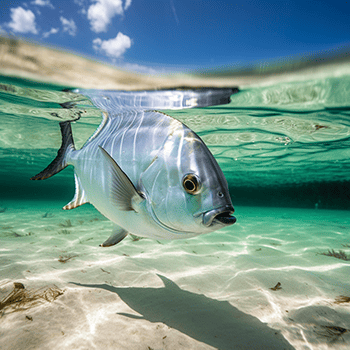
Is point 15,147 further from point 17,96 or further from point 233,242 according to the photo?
point 233,242

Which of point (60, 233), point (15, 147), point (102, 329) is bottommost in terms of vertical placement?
point (60, 233)

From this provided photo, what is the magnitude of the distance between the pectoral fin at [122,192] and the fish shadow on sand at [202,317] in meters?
1.88

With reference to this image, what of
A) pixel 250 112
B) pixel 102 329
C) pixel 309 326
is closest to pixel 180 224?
pixel 102 329

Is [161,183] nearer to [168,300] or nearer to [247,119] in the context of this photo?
[168,300]

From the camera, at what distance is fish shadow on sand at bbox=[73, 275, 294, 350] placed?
241 cm

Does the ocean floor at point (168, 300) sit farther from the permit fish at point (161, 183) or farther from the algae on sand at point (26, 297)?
the permit fish at point (161, 183)

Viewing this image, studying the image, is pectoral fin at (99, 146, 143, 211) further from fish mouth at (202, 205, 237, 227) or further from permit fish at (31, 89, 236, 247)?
fish mouth at (202, 205, 237, 227)

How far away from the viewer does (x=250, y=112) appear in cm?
976

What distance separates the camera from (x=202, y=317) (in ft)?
9.27

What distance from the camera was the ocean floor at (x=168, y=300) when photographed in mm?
2326

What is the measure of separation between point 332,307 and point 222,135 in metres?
10.6

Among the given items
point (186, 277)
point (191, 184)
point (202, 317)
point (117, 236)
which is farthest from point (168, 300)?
point (191, 184)

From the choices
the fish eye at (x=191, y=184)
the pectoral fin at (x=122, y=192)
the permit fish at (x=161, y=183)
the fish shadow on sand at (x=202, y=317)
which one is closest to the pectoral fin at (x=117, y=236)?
the permit fish at (x=161, y=183)

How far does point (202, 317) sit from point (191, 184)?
2299mm
